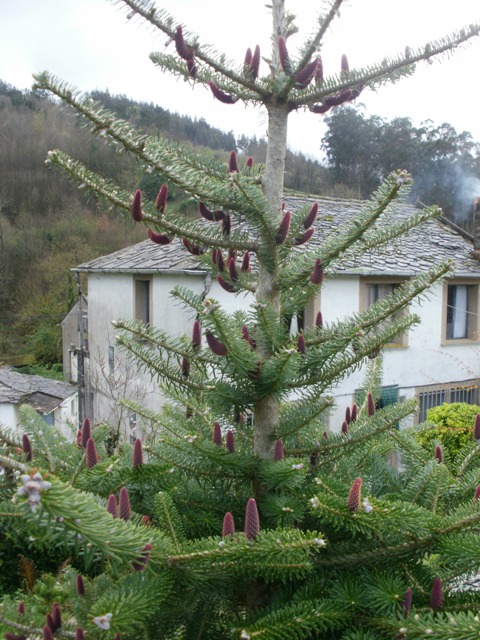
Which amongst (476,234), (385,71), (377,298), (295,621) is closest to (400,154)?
(476,234)

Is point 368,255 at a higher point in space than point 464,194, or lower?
lower

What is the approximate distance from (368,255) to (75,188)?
31820 mm

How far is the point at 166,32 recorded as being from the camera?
214cm

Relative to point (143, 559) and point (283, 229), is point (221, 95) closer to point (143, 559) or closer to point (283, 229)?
point (283, 229)

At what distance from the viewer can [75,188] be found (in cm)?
3931

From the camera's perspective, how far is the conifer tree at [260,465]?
1.50m

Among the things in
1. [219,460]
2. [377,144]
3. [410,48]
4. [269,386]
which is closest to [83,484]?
[219,460]

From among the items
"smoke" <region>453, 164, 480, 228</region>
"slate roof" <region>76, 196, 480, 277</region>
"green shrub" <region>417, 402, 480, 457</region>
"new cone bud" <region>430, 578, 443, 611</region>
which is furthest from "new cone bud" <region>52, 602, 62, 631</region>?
"smoke" <region>453, 164, 480, 228</region>

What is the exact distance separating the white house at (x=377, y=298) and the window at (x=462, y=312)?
0.03 metres

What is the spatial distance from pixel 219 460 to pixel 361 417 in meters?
0.97

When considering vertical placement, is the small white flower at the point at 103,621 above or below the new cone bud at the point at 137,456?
below

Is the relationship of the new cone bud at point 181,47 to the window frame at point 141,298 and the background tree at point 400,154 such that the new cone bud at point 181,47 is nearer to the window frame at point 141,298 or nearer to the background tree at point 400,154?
the window frame at point 141,298

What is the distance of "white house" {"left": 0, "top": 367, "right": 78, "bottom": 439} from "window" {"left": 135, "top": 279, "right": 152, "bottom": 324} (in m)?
3.69

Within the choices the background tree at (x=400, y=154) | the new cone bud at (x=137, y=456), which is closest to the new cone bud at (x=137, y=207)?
the new cone bud at (x=137, y=456)
